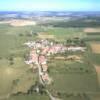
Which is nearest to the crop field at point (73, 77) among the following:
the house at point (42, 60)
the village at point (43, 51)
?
the village at point (43, 51)

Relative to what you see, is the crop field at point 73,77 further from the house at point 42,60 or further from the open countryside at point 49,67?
the house at point 42,60

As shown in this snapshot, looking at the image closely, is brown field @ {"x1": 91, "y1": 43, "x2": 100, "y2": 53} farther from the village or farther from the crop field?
the crop field

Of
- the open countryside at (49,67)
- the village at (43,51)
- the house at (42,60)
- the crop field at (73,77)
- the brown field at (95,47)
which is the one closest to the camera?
the open countryside at (49,67)

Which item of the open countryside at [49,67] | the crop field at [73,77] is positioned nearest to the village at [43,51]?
the open countryside at [49,67]

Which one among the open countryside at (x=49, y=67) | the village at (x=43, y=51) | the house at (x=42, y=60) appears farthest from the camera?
the house at (x=42, y=60)

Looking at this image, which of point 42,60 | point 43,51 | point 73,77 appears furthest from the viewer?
point 43,51

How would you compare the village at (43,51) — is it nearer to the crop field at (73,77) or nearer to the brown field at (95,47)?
the crop field at (73,77)

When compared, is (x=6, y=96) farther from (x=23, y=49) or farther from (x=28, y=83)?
(x=23, y=49)

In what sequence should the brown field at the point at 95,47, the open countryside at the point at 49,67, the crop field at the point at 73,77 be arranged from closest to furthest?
1. the open countryside at the point at 49,67
2. the crop field at the point at 73,77
3. the brown field at the point at 95,47

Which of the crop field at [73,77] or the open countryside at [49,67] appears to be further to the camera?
the crop field at [73,77]

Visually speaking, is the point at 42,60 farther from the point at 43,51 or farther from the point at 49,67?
the point at 43,51

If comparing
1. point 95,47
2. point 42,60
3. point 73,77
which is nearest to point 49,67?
point 42,60

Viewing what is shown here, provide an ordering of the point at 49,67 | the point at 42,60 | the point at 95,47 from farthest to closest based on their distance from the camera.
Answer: the point at 95,47, the point at 42,60, the point at 49,67
